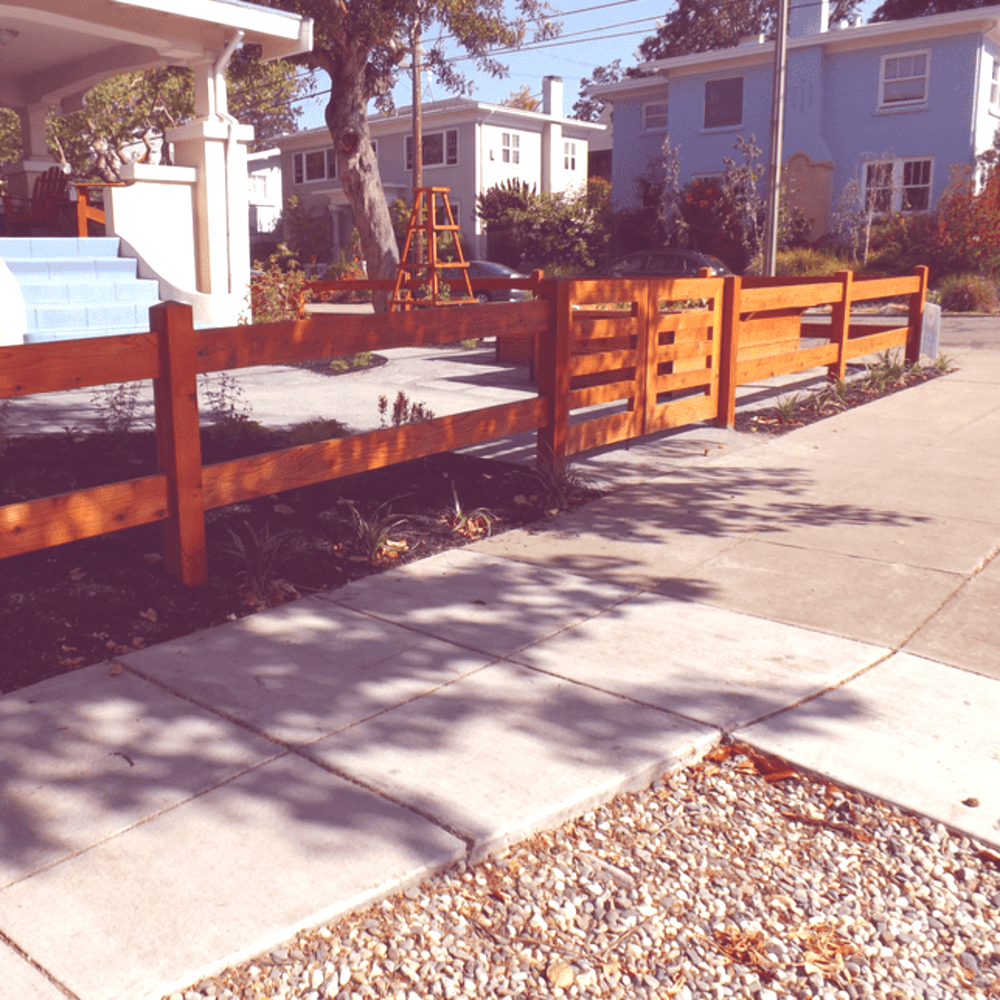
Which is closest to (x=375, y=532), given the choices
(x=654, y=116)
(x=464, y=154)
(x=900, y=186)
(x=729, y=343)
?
(x=729, y=343)

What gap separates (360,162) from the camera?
18906mm

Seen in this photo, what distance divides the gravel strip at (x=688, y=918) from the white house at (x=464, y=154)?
129ft

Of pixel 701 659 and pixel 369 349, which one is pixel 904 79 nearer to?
pixel 369 349

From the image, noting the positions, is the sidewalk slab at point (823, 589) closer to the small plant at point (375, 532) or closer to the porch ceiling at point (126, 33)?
the small plant at point (375, 532)

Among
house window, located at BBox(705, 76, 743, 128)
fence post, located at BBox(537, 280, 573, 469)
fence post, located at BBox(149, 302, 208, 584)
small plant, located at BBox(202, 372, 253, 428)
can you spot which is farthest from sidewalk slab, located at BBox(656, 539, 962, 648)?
house window, located at BBox(705, 76, 743, 128)

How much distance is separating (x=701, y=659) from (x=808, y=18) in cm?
3570

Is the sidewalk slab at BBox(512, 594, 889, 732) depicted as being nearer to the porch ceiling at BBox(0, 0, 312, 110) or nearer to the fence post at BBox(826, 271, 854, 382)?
the fence post at BBox(826, 271, 854, 382)

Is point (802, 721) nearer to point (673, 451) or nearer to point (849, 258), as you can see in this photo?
point (673, 451)

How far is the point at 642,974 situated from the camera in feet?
8.39

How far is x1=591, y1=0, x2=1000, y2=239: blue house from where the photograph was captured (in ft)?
102

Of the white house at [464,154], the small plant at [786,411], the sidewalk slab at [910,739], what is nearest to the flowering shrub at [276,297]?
the small plant at [786,411]

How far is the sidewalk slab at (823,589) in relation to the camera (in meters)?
4.85

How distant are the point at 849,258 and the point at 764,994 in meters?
31.4

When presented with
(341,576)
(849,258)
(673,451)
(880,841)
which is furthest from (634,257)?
(880,841)
